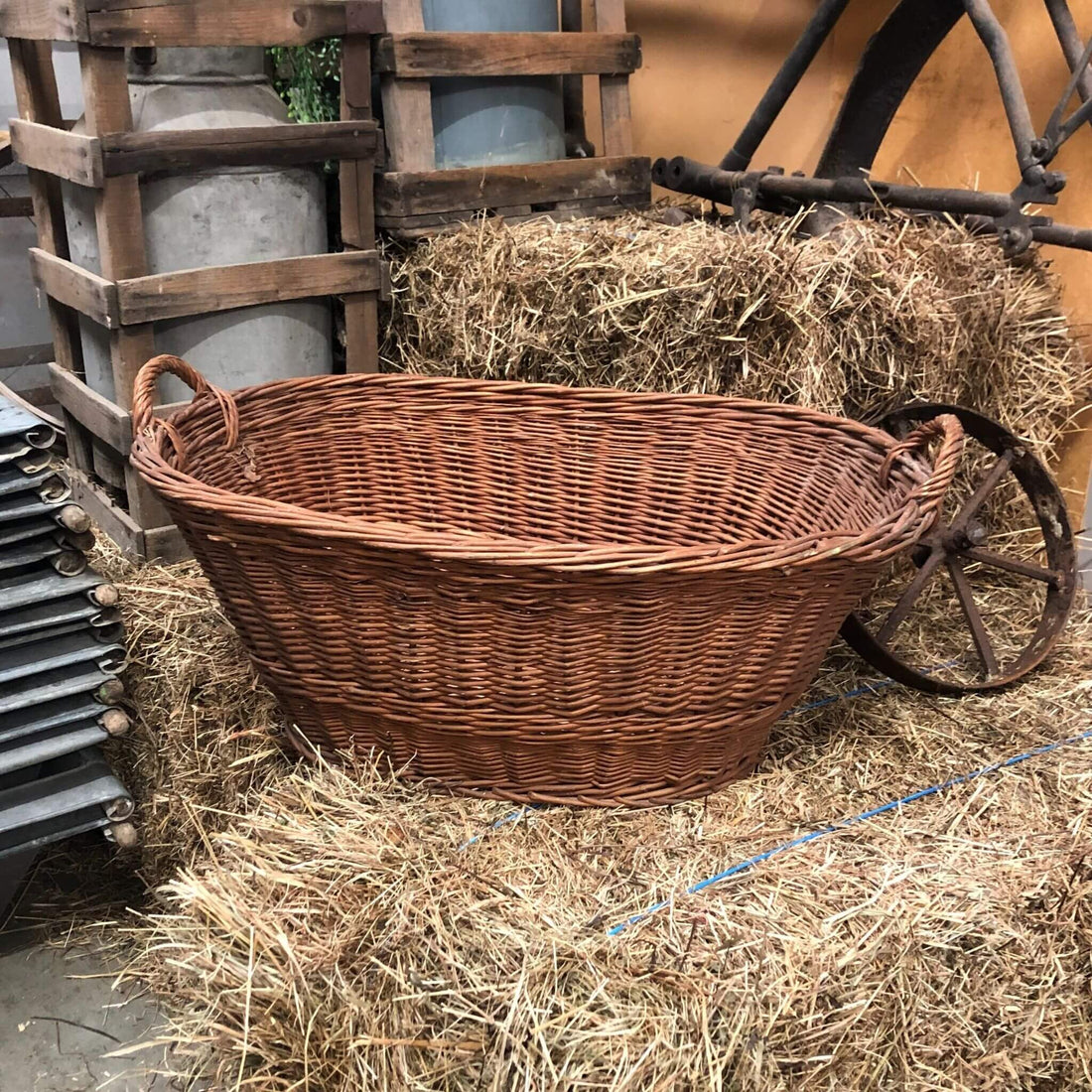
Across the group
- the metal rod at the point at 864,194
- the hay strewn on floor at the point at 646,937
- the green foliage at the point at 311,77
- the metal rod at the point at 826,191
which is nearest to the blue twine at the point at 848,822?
the hay strewn on floor at the point at 646,937

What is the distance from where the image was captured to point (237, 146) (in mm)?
1925

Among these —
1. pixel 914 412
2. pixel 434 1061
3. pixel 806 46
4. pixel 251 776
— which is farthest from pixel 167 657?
pixel 806 46

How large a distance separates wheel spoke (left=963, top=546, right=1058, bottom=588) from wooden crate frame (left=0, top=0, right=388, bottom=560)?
121 centimetres

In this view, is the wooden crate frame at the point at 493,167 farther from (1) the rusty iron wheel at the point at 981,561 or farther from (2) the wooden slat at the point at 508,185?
(1) the rusty iron wheel at the point at 981,561

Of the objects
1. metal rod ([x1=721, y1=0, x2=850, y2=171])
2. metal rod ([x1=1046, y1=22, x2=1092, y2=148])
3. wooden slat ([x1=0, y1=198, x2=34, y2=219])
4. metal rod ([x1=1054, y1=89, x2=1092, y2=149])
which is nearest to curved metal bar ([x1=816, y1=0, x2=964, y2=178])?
metal rod ([x1=721, y1=0, x2=850, y2=171])

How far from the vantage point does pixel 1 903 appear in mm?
1864

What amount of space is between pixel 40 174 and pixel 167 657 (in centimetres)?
100

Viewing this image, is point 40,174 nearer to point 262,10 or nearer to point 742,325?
point 262,10

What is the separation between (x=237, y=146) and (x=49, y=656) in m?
0.95

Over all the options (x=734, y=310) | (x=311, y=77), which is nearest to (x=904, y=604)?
(x=734, y=310)

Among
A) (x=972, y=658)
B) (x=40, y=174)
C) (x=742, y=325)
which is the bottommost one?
(x=972, y=658)

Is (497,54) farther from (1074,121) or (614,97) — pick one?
(1074,121)

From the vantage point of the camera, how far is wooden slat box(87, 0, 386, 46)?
5.81ft

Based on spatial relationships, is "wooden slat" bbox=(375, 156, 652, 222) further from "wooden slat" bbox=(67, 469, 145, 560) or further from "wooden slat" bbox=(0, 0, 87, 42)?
"wooden slat" bbox=(67, 469, 145, 560)
